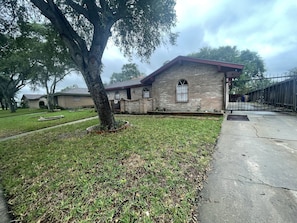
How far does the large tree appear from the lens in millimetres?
5443

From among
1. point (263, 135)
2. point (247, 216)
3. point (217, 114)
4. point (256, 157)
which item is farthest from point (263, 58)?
point (247, 216)

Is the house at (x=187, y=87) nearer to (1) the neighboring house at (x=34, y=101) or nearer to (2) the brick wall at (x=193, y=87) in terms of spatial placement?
(2) the brick wall at (x=193, y=87)

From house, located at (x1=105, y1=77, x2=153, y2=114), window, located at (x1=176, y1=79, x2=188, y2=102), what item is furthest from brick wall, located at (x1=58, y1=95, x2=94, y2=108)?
window, located at (x1=176, y1=79, x2=188, y2=102)

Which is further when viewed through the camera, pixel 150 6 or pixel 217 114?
pixel 217 114

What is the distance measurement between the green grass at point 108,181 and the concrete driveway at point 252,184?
25cm

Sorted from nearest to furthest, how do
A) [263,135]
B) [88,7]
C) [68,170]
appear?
1. [68,170]
2. [263,135]
3. [88,7]

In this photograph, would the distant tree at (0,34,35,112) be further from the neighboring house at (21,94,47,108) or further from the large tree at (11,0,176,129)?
the large tree at (11,0,176,129)

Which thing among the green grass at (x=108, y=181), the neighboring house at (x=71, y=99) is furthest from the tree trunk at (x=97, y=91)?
the neighboring house at (x=71, y=99)

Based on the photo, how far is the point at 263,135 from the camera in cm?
486

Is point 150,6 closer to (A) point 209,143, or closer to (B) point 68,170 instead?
(A) point 209,143

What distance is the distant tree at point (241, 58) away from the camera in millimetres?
30531

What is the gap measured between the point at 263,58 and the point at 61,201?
44971 millimetres

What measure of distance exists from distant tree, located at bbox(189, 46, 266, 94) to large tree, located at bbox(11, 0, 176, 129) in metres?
28.6

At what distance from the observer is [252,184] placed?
2324mm
